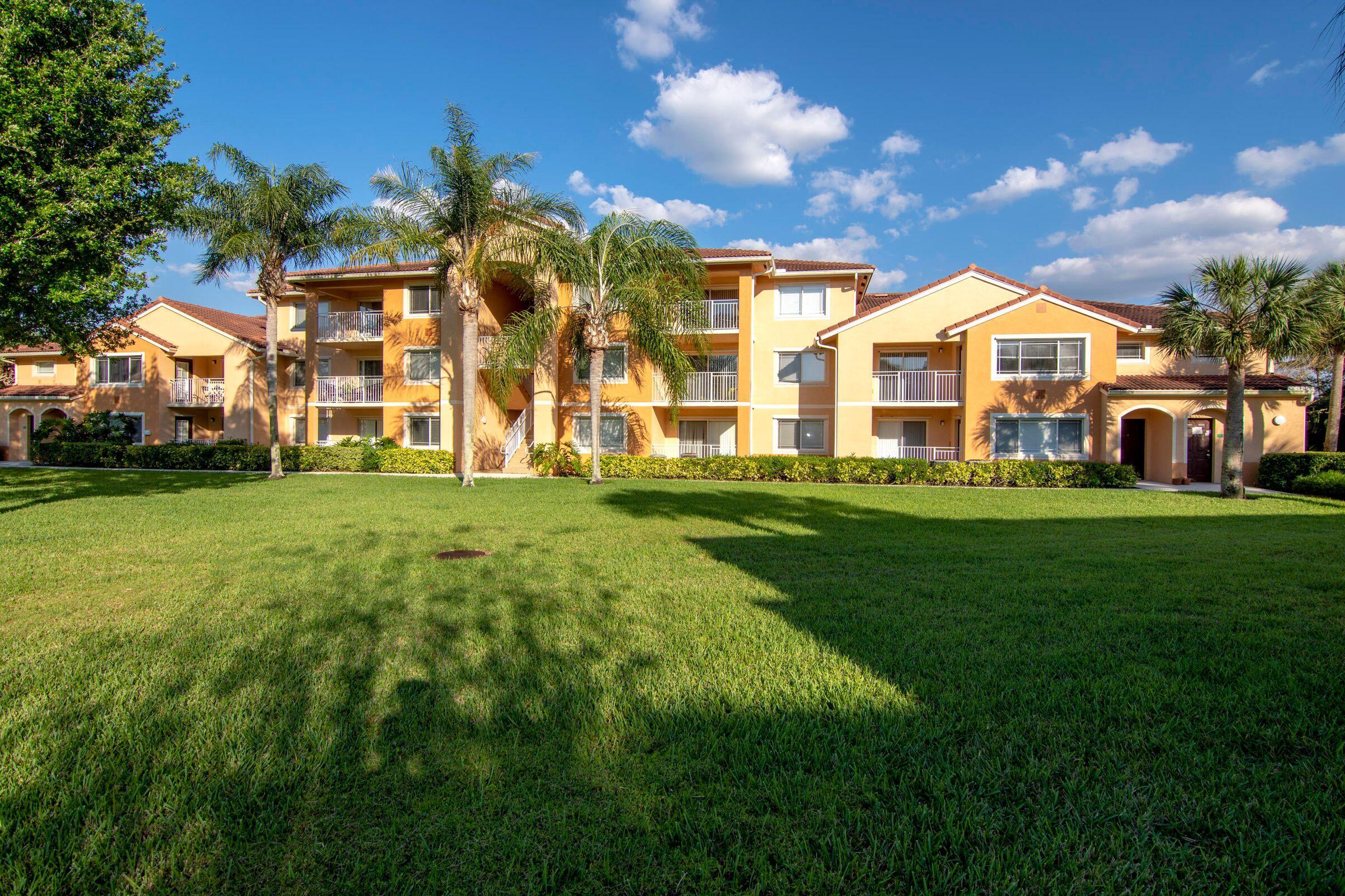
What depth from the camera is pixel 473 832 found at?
8.92 ft

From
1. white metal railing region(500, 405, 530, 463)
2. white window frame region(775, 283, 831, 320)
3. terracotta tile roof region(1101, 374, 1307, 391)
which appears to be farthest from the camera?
white window frame region(775, 283, 831, 320)

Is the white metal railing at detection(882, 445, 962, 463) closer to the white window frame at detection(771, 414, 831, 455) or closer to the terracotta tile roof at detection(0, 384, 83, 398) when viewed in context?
the white window frame at detection(771, 414, 831, 455)

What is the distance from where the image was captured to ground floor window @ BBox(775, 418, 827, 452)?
26641 millimetres

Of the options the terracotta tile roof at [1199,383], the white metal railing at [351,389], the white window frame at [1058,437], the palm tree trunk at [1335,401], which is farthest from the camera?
the white metal railing at [351,389]

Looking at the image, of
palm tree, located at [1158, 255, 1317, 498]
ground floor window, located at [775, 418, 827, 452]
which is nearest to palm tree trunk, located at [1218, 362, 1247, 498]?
palm tree, located at [1158, 255, 1317, 498]

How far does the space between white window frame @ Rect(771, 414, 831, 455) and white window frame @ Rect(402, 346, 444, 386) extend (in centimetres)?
1431

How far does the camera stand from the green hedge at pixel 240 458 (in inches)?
995

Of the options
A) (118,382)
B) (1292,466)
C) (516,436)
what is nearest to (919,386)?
(1292,466)

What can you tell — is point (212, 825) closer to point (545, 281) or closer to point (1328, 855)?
point (1328, 855)

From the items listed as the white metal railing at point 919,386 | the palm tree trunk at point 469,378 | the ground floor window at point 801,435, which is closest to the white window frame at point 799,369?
the ground floor window at point 801,435

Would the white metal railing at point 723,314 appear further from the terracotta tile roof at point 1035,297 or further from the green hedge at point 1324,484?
the green hedge at point 1324,484

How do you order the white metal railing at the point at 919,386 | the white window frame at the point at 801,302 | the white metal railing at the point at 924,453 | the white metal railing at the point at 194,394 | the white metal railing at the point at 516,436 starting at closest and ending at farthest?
the white metal railing at the point at 919,386
the white metal railing at the point at 924,453
the white metal railing at the point at 516,436
the white window frame at the point at 801,302
the white metal railing at the point at 194,394

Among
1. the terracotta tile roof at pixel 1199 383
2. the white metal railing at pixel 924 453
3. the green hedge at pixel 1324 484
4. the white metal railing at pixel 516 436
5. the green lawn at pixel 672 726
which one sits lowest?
the green lawn at pixel 672 726

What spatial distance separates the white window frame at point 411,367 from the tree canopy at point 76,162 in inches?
540
